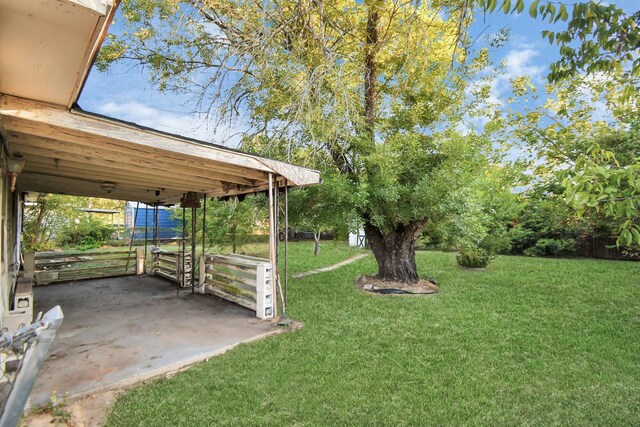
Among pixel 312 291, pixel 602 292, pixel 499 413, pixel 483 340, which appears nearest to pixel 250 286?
pixel 312 291

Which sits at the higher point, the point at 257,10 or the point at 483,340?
the point at 257,10

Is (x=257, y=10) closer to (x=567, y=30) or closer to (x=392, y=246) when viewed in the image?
(x=567, y=30)

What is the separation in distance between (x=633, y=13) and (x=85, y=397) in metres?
4.88

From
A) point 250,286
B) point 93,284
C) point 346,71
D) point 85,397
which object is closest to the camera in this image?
point 85,397

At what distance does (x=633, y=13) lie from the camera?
211 cm

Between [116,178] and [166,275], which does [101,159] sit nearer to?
[116,178]

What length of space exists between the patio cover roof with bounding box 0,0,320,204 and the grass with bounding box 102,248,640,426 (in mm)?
2260

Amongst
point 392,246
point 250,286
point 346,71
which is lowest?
point 250,286

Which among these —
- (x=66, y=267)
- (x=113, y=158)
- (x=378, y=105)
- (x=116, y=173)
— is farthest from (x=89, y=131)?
(x=66, y=267)

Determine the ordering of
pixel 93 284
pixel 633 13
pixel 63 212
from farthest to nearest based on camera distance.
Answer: pixel 63 212 < pixel 93 284 < pixel 633 13

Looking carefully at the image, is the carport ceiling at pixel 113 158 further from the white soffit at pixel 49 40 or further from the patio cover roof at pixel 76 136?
the white soffit at pixel 49 40

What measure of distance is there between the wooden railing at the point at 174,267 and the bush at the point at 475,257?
7.53 metres

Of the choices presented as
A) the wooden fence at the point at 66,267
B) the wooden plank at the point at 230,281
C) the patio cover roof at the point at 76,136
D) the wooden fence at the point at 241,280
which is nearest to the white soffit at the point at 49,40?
the patio cover roof at the point at 76,136

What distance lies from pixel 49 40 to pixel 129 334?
368 cm
